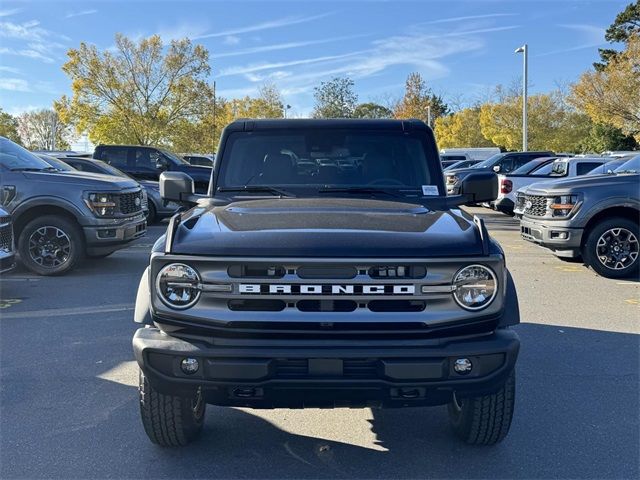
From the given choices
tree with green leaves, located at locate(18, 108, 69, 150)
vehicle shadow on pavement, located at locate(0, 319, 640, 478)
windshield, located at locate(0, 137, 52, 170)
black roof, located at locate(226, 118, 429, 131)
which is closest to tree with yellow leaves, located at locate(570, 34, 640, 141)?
windshield, located at locate(0, 137, 52, 170)

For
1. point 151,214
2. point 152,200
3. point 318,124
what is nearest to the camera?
point 318,124

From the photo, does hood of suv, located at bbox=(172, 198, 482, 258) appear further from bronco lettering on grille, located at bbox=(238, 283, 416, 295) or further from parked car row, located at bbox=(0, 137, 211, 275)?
parked car row, located at bbox=(0, 137, 211, 275)

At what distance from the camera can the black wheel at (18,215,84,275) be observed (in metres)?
8.84

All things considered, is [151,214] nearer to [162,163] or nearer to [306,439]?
[162,163]

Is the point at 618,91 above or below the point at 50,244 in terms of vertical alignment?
above

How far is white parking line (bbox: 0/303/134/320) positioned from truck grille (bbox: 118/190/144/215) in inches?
100

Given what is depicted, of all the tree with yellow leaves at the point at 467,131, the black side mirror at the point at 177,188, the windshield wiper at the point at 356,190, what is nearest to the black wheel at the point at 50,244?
the black side mirror at the point at 177,188

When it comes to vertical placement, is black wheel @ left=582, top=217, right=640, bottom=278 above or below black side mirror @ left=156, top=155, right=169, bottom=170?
below

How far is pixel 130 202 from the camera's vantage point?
9562mm

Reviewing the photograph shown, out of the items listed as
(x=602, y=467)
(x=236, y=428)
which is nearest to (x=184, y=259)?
(x=236, y=428)

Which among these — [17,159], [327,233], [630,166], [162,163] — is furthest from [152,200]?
[327,233]

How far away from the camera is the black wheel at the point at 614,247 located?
28.9 ft

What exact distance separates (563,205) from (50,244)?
23.6 feet

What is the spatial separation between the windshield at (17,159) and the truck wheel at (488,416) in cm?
776
